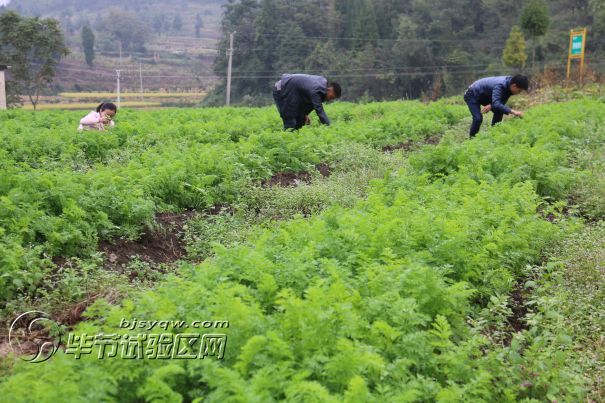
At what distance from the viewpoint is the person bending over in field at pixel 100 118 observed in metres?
12.4

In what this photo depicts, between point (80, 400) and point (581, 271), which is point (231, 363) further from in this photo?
point (581, 271)

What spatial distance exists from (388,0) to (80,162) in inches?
2580

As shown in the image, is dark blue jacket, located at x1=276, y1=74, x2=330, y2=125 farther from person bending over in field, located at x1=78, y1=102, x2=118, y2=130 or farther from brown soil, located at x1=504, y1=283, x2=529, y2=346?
brown soil, located at x1=504, y1=283, x2=529, y2=346

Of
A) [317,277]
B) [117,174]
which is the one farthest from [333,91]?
[317,277]

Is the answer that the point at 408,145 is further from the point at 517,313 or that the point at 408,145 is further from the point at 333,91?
the point at 517,313

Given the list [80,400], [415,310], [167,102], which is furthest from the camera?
[167,102]

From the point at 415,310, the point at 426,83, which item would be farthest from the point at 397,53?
the point at 415,310

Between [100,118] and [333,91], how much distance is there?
5.10m

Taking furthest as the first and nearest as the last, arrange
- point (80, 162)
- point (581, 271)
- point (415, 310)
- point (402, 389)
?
point (80, 162) < point (581, 271) < point (415, 310) < point (402, 389)

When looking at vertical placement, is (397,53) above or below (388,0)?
below

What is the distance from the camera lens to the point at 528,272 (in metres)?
5.69

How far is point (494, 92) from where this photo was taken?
1101cm

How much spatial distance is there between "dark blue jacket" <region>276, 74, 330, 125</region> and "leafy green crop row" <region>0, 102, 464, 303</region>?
518mm

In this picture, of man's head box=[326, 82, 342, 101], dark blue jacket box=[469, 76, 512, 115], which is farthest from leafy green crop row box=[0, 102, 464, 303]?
dark blue jacket box=[469, 76, 512, 115]
